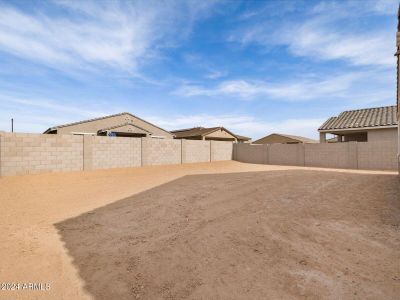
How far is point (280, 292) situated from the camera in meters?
2.72

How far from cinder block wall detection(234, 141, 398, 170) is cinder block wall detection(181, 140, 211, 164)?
4.36 metres

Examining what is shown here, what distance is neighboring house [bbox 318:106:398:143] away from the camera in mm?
16906

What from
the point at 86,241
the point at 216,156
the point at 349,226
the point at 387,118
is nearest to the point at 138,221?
the point at 86,241

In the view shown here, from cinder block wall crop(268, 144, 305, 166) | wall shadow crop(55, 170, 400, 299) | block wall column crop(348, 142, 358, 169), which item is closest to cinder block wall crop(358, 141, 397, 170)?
block wall column crop(348, 142, 358, 169)

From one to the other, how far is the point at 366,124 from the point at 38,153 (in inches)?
824

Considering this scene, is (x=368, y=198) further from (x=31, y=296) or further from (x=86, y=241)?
(x=31, y=296)

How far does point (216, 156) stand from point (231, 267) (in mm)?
17476

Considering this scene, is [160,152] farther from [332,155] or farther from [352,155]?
[352,155]

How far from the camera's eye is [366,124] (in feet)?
58.4

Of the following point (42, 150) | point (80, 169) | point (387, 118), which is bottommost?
point (80, 169)

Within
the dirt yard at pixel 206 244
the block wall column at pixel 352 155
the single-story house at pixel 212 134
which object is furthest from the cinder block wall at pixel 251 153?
the dirt yard at pixel 206 244

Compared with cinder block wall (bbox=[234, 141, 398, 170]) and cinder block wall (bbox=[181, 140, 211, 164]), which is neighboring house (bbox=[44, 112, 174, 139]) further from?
cinder block wall (bbox=[234, 141, 398, 170])

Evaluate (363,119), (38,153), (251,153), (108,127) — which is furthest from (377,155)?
(108,127)

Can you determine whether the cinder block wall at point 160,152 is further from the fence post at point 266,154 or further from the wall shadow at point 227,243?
the fence post at point 266,154
